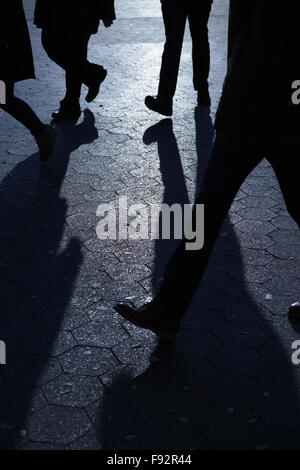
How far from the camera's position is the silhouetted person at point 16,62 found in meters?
5.15

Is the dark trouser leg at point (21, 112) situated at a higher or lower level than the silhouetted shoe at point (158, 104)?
higher

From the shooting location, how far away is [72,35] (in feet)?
21.2

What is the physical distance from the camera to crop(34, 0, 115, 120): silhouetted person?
6.30 metres

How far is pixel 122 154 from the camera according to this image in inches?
233

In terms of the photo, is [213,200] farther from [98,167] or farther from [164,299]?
[98,167]

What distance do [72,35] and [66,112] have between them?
0.78 meters

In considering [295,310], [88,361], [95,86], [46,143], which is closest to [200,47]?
[95,86]

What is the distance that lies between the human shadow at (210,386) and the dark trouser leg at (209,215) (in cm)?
30

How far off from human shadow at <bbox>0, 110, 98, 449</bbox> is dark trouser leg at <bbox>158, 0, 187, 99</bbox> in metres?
1.35

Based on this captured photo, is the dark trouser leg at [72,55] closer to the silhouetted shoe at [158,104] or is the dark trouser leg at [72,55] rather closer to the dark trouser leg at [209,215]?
the silhouetted shoe at [158,104]

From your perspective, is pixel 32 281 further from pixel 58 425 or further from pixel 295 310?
pixel 295 310

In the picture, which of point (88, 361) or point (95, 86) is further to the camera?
point (95, 86)

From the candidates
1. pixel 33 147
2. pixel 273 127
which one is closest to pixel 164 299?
pixel 273 127

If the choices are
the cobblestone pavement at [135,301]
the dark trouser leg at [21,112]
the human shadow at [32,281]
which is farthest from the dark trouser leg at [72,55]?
the dark trouser leg at [21,112]
